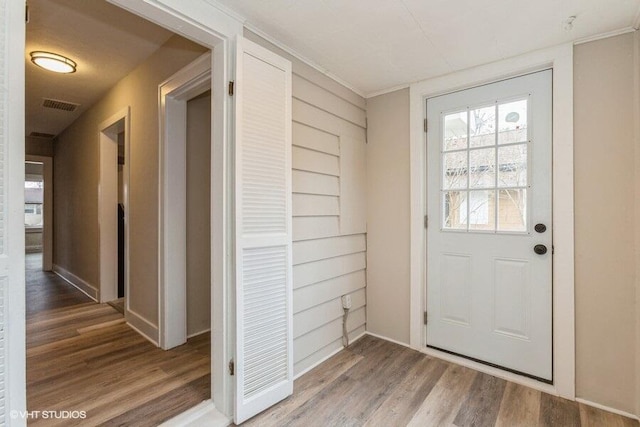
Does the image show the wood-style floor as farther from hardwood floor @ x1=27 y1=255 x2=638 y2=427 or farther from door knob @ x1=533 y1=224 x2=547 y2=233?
door knob @ x1=533 y1=224 x2=547 y2=233

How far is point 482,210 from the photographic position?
225 centimetres

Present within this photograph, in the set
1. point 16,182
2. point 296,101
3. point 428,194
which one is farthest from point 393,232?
point 16,182

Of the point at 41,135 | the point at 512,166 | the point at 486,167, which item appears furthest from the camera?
the point at 41,135

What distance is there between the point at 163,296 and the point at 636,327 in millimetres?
3174

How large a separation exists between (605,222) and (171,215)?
3.02 meters

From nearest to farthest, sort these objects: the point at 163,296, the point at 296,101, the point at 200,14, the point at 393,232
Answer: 1. the point at 200,14
2. the point at 296,101
3. the point at 163,296
4. the point at 393,232

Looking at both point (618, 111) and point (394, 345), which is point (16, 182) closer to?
point (394, 345)

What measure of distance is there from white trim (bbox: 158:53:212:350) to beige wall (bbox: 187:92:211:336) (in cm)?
16

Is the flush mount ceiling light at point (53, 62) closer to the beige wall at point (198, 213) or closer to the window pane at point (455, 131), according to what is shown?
the beige wall at point (198, 213)

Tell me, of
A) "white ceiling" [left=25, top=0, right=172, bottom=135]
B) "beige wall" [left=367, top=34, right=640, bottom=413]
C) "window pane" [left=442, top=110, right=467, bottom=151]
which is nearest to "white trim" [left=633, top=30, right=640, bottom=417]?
"beige wall" [left=367, top=34, right=640, bottom=413]

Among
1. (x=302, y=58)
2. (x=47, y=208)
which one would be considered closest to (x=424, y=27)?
(x=302, y=58)

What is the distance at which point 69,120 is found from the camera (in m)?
4.40

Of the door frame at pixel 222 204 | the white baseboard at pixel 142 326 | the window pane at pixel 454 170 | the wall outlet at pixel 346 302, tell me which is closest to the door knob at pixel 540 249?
the window pane at pixel 454 170

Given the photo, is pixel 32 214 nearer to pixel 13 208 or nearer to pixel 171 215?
pixel 171 215
